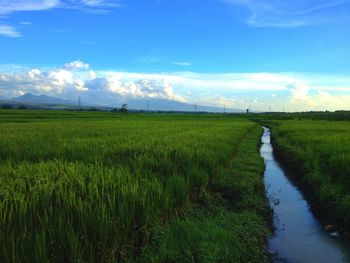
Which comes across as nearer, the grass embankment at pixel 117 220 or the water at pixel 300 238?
the grass embankment at pixel 117 220

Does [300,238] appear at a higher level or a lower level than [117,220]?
lower

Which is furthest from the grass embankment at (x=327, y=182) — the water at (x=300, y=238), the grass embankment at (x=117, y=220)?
the grass embankment at (x=117, y=220)

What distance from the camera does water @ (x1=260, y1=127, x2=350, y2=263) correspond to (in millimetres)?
5676

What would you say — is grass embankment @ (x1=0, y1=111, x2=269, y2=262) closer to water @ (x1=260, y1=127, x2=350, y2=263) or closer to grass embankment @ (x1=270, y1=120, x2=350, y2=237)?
water @ (x1=260, y1=127, x2=350, y2=263)

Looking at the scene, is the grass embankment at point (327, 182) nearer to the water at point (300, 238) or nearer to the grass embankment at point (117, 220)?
the water at point (300, 238)

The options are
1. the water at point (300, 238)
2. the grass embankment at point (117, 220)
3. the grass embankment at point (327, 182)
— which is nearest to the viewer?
the grass embankment at point (117, 220)

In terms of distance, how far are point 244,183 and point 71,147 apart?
511cm

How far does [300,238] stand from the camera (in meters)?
6.40

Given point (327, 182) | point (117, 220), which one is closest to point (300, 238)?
point (327, 182)

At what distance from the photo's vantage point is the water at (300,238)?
18.6ft

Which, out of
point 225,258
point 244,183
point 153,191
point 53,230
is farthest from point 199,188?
point 53,230

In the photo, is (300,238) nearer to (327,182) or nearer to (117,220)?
(327,182)

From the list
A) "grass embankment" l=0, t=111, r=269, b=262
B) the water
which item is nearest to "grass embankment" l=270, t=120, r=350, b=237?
the water

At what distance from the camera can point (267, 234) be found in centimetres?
637
